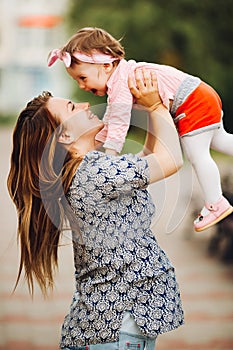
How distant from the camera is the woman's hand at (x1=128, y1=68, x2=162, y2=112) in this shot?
2031 millimetres

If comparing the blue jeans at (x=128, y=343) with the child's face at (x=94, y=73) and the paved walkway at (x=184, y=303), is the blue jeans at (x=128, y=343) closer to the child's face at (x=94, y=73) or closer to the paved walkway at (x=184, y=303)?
the child's face at (x=94, y=73)

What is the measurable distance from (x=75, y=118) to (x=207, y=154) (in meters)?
0.31

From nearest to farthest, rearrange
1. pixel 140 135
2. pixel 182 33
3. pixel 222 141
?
pixel 222 141 < pixel 140 135 < pixel 182 33

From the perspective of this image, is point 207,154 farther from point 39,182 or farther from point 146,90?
point 39,182

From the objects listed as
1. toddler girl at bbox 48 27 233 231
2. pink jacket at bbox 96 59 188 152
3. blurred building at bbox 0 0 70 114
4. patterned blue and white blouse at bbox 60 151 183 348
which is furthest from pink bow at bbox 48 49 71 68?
blurred building at bbox 0 0 70 114

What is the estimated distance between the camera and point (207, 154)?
210cm

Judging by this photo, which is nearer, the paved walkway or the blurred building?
the paved walkway

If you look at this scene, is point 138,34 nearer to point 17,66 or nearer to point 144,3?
point 144,3

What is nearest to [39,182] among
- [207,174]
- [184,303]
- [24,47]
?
[207,174]

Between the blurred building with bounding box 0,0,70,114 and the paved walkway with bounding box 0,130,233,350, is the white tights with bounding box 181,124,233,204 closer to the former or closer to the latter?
the paved walkway with bounding box 0,130,233,350

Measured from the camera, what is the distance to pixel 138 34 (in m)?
9.21

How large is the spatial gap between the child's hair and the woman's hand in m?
0.08

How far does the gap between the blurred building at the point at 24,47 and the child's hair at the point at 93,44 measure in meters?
11.0

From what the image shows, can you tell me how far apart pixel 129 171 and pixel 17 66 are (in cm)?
1261
